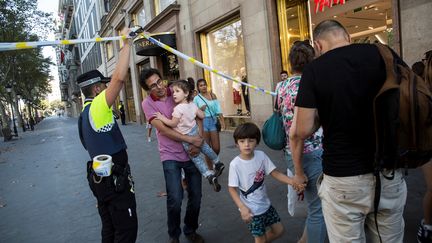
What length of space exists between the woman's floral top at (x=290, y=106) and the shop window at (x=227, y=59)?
8962 mm

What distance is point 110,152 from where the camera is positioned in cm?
276

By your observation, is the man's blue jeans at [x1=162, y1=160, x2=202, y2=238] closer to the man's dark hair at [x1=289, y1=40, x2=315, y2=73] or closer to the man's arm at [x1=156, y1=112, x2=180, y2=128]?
the man's arm at [x1=156, y1=112, x2=180, y2=128]

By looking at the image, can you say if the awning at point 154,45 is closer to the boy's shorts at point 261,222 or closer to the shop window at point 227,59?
the shop window at point 227,59

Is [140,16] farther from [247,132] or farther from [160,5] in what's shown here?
[247,132]

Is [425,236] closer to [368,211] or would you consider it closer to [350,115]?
[368,211]

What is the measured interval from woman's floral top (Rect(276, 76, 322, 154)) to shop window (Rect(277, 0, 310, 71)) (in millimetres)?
7104

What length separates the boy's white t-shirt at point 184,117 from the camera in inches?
146

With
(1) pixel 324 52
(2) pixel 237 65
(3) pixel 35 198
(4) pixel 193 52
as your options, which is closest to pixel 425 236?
(1) pixel 324 52

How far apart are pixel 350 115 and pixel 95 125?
190 centimetres

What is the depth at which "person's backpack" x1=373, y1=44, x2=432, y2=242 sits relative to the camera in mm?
1688

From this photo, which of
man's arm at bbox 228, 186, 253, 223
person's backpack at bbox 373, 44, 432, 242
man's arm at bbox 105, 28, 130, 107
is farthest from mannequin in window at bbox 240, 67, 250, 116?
person's backpack at bbox 373, 44, 432, 242

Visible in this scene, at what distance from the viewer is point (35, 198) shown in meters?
6.54

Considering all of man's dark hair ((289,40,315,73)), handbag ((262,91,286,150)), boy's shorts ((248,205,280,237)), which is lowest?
boy's shorts ((248,205,280,237))

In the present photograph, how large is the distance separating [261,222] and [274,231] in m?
0.17
